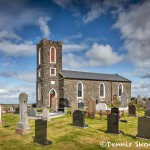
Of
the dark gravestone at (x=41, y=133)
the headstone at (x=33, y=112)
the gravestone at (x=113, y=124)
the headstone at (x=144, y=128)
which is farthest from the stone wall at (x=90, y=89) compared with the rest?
the headstone at (x=144, y=128)

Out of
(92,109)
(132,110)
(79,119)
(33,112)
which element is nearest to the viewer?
(79,119)

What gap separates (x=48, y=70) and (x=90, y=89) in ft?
27.9

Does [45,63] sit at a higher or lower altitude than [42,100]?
higher

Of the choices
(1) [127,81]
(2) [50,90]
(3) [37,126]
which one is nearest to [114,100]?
(1) [127,81]

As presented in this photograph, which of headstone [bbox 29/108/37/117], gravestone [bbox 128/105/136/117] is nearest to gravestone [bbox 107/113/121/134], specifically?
gravestone [bbox 128/105/136/117]

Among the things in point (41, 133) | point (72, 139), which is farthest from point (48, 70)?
point (41, 133)

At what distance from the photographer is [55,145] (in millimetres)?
10781

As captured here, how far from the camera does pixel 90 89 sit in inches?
1444

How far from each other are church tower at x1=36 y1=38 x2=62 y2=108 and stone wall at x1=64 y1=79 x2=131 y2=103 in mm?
2278

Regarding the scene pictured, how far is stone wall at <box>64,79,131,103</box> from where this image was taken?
33.8 metres

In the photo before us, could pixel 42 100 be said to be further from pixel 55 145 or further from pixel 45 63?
pixel 55 145

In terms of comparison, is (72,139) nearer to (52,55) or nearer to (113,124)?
(113,124)

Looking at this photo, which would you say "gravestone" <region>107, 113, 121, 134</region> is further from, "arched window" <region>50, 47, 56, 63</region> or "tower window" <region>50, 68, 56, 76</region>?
"arched window" <region>50, 47, 56, 63</region>

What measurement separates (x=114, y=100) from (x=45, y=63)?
50.5 feet
